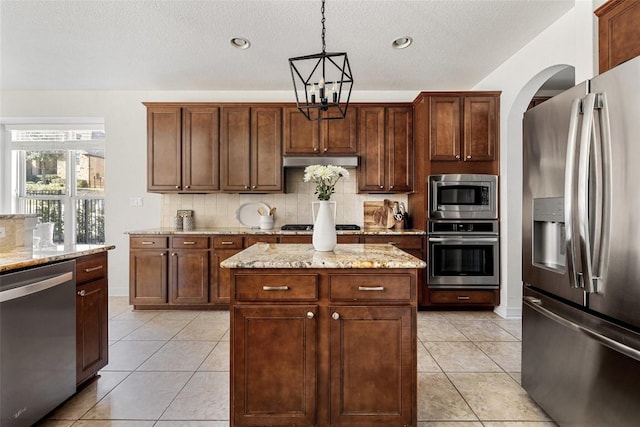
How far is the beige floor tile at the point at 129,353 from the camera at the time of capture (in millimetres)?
2494

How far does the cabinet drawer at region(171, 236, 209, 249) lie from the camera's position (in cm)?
379

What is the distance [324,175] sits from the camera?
183 cm

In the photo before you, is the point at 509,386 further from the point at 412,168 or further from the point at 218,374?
the point at 412,168

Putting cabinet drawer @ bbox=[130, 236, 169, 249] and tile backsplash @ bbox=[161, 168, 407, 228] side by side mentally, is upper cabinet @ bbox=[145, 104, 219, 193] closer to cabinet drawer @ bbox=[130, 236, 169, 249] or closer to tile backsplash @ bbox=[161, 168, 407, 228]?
tile backsplash @ bbox=[161, 168, 407, 228]

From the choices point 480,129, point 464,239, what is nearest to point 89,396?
point 464,239

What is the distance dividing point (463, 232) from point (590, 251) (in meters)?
2.29

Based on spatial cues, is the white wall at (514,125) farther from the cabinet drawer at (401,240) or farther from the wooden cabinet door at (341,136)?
the wooden cabinet door at (341,136)

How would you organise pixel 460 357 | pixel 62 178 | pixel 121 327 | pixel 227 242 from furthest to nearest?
pixel 62 178, pixel 227 242, pixel 121 327, pixel 460 357

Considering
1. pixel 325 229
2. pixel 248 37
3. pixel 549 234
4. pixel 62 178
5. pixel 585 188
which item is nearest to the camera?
pixel 585 188

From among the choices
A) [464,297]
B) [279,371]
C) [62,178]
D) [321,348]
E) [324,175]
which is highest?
[62,178]

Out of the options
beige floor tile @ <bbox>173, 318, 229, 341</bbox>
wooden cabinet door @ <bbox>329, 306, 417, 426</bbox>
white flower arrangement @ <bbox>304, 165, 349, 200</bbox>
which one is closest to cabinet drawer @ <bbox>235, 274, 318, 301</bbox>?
wooden cabinet door @ <bbox>329, 306, 417, 426</bbox>

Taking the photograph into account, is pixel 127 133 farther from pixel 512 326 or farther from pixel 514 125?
pixel 512 326

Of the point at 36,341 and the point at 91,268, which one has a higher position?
the point at 91,268

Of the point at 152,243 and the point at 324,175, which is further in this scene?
the point at 152,243
